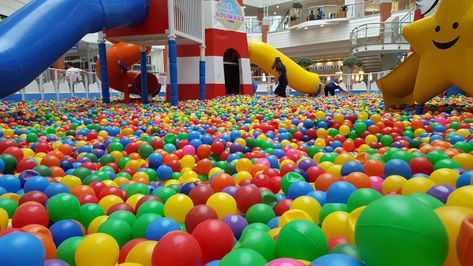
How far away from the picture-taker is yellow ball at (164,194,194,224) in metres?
1.32

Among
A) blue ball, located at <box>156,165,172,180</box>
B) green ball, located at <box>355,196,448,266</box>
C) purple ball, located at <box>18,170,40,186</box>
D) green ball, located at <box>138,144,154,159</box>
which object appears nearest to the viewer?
green ball, located at <box>355,196,448,266</box>

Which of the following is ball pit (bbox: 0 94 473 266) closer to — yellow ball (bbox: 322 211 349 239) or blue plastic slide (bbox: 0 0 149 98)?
yellow ball (bbox: 322 211 349 239)

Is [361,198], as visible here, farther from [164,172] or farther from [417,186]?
[164,172]

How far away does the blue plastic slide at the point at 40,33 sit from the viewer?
3.63 meters

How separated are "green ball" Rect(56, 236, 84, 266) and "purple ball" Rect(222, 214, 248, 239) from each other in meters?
0.44

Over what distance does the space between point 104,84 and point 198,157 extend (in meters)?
4.51

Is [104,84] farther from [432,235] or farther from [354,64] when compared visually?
[354,64]

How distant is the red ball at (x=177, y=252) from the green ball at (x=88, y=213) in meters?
0.54

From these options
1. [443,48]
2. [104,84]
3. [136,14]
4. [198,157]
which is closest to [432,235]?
[198,157]

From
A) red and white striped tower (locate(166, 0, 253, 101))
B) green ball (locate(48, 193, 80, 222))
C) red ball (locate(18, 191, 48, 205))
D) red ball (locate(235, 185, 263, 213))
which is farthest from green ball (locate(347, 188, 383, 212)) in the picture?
red and white striped tower (locate(166, 0, 253, 101))

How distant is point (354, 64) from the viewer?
17.4m

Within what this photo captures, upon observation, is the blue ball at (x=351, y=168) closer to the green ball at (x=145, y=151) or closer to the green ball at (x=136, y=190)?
the green ball at (x=136, y=190)

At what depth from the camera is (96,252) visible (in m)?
0.98

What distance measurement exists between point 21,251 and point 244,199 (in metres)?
0.75
